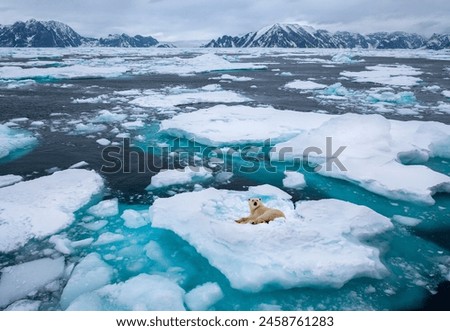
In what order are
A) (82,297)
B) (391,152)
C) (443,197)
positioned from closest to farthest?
(82,297) → (443,197) → (391,152)

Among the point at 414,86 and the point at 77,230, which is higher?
the point at 414,86

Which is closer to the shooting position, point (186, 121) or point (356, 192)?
point (356, 192)

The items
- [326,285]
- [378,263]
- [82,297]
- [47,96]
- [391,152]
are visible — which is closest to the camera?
[82,297]

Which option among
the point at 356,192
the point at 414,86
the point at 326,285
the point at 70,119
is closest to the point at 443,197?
the point at 356,192

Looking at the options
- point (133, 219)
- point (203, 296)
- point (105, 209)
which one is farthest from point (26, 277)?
point (203, 296)

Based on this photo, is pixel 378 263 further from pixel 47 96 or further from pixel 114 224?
pixel 47 96
